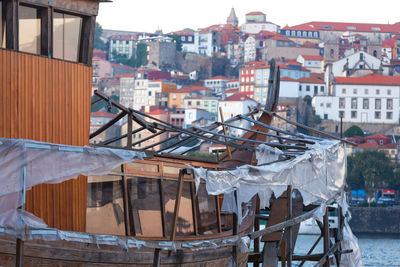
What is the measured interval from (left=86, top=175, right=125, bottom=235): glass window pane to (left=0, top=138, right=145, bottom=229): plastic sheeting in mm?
981

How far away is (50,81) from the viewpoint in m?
9.70

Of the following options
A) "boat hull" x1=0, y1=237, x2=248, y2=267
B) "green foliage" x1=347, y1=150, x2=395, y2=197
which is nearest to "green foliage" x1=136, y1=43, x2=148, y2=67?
"green foliage" x1=347, y1=150, x2=395, y2=197

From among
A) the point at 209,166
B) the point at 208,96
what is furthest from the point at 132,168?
the point at 208,96

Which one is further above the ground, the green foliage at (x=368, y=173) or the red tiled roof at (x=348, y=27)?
the red tiled roof at (x=348, y=27)

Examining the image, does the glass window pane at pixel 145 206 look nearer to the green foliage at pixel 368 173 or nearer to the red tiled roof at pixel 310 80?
the green foliage at pixel 368 173

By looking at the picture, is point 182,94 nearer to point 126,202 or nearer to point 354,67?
point 354,67

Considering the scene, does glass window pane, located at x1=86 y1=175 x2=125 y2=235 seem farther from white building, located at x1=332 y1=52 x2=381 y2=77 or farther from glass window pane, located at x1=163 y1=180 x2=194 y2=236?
white building, located at x1=332 y1=52 x2=381 y2=77

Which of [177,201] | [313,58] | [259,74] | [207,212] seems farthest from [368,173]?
[177,201]

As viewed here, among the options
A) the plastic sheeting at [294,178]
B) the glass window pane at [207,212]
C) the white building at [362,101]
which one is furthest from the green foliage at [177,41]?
the glass window pane at [207,212]

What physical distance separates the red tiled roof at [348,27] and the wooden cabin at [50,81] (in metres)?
140

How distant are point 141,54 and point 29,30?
135 metres

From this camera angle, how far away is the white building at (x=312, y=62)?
12732 cm

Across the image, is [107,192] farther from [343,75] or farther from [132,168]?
[343,75]

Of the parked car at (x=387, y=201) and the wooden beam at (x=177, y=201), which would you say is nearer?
the wooden beam at (x=177, y=201)
